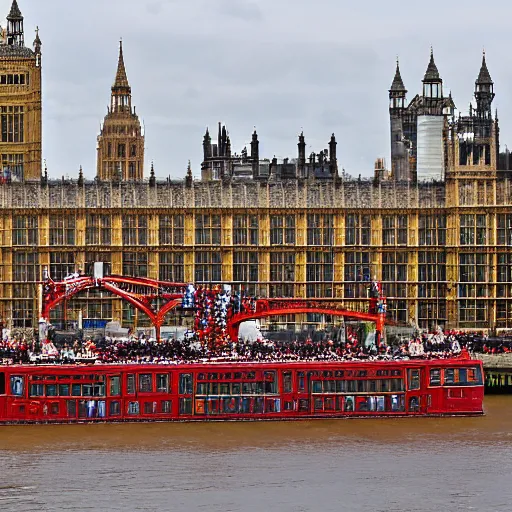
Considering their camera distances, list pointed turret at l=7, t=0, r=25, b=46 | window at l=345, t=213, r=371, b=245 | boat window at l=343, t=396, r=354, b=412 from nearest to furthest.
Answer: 1. boat window at l=343, t=396, r=354, b=412
2. window at l=345, t=213, r=371, b=245
3. pointed turret at l=7, t=0, r=25, b=46

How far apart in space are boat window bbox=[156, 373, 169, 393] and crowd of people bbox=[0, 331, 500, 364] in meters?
1.00

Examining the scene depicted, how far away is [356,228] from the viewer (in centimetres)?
12019

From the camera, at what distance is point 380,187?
4749 inches

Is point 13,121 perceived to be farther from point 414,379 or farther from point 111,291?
point 414,379

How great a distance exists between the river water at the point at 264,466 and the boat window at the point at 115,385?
1.83 meters

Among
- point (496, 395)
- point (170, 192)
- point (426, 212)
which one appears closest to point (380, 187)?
point (426, 212)

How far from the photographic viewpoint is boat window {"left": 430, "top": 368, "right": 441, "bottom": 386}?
89.4m

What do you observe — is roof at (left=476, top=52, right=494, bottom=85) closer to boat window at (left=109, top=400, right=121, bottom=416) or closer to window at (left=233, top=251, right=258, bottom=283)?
window at (left=233, top=251, right=258, bottom=283)

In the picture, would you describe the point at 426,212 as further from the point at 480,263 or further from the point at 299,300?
the point at 299,300

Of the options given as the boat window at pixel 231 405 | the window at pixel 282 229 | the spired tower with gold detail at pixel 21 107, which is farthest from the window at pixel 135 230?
the boat window at pixel 231 405

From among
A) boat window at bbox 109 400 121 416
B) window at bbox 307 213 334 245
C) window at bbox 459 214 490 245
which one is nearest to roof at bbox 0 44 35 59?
window at bbox 307 213 334 245

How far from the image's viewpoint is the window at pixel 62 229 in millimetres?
119688

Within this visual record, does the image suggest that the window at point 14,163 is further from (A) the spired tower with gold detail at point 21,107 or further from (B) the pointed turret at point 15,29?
(B) the pointed turret at point 15,29

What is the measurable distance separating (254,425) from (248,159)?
62396 millimetres
